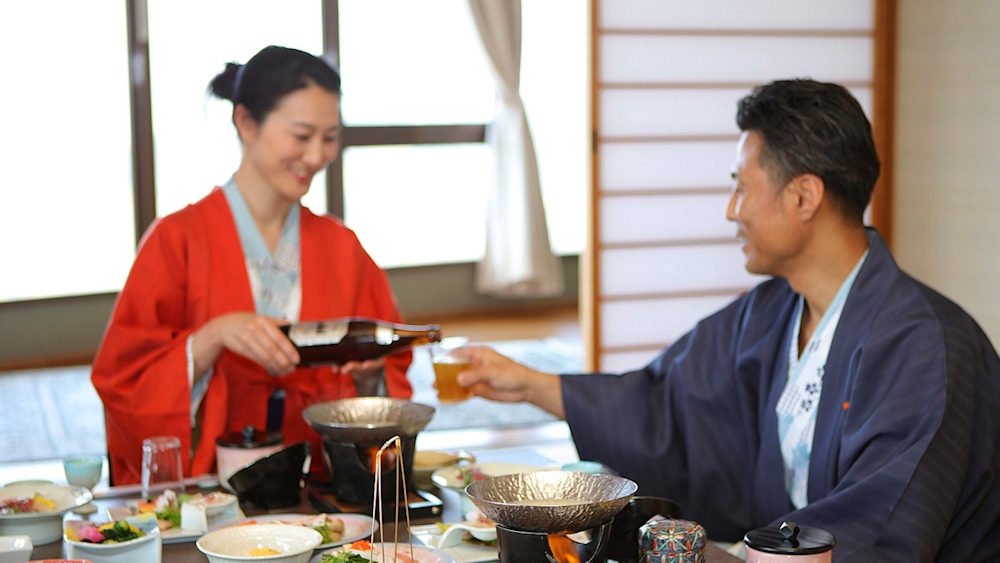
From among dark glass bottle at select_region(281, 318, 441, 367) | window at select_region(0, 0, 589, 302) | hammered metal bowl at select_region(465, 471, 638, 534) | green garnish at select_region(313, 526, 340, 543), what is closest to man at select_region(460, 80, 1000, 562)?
dark glass bottle at select_region(281, 318, 441, 367)

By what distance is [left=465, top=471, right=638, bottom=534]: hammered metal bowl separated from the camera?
3.98 feet

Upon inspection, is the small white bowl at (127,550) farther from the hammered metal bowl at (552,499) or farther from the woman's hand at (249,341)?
the woman's hand at (249,341)

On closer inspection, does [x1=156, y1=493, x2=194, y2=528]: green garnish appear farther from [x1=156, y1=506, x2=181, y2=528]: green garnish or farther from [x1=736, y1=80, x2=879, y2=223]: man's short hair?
[x1=736, y1=80, x2=879, y2=223]: man's short hair

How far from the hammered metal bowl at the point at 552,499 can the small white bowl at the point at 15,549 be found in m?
0.68

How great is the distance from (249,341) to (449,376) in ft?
1.32

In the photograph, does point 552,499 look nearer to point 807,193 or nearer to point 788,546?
point 788,546

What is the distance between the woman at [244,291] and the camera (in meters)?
2.25

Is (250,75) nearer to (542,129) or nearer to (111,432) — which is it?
(111,432)

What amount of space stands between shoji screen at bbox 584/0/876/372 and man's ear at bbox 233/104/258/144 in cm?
214

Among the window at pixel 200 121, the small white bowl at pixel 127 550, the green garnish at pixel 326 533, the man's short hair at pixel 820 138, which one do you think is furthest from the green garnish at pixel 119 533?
the window at pixel 200 121

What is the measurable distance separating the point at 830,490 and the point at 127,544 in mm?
1161

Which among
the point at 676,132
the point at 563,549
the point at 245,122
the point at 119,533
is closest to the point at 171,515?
the point at 119,533

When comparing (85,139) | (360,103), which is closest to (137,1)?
(85,139)

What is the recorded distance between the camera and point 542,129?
8.07 meters
